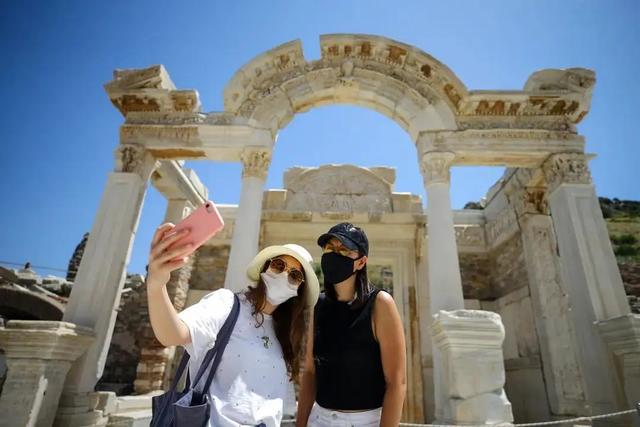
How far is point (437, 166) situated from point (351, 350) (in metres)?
5.24

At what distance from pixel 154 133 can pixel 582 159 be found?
317 inches

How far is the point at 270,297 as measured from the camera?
198cm

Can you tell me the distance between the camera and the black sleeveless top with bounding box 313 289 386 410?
1.93m

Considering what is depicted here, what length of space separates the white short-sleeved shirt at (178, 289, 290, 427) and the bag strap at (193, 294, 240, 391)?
0.02 metres

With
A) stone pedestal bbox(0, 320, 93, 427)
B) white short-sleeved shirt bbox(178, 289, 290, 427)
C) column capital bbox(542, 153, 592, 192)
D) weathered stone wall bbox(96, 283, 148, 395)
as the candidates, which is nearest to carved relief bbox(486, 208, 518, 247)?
column capital bbox(542, 153, 592, 192)

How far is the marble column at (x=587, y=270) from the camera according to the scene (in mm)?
5109

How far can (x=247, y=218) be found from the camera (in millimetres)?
6262

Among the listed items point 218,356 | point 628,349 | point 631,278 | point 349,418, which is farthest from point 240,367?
point 631,278

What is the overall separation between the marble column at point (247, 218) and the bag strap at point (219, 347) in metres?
3.86

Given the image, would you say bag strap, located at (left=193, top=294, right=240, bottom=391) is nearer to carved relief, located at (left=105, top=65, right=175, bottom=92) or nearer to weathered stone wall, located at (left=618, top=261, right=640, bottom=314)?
carved relief, located at (left=105, top=65, right=175, bottom=92)

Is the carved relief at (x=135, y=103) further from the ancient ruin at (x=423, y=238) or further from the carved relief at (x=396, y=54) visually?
the carved relief at (x=396, y=54)

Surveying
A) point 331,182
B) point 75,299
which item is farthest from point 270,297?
point 331,182

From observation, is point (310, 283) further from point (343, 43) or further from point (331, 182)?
point (331, 182)

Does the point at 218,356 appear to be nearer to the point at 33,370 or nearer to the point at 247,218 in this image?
the point at 33,370
